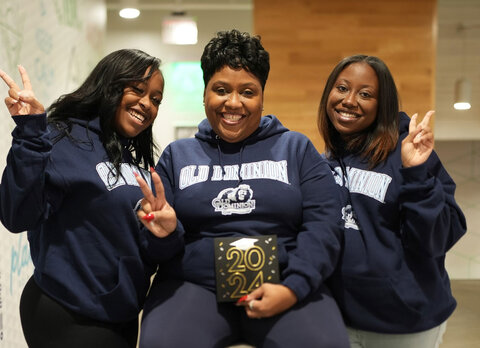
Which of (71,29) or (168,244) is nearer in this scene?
(168,244)

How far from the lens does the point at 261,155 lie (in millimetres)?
1593

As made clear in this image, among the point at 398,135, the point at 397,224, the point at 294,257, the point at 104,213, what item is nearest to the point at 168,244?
the point at 104,213

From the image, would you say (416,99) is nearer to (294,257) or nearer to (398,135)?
(398,135)

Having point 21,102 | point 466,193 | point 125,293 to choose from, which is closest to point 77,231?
point 125,293

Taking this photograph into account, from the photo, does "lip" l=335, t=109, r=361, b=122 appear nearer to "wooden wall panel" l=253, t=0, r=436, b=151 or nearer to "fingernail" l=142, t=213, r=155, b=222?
"fingernail" l=142, t=213, r=155, b=222

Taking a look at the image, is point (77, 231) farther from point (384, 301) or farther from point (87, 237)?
point (384, 301)

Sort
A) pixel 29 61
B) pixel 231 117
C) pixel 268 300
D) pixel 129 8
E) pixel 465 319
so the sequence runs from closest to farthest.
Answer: pixel 268 300, pixel 231 117, pixel 29 61, pixel 465 319, pixel 129 8

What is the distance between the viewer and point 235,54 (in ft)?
5.09

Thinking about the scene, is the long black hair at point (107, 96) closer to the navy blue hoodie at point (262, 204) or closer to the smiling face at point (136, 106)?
the smiling face at point (136, 106)

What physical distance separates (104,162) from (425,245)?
1066mm

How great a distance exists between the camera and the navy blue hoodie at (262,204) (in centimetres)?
144

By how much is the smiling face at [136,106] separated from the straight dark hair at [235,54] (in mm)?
251

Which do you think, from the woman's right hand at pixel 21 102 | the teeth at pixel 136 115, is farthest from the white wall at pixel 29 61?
the woman's right hand at pixel 21 102

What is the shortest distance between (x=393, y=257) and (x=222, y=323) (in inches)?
23.6
